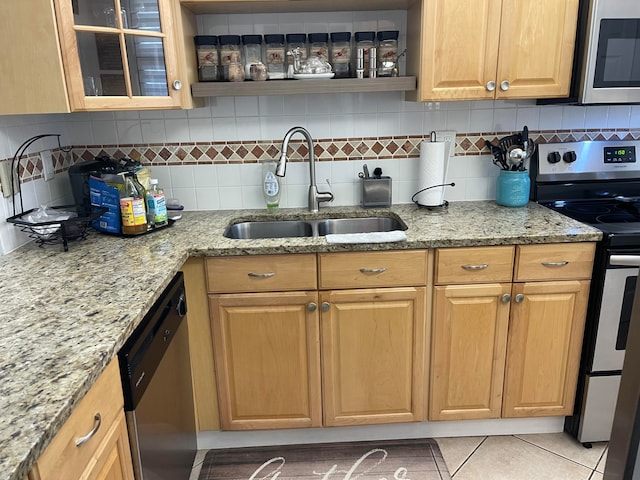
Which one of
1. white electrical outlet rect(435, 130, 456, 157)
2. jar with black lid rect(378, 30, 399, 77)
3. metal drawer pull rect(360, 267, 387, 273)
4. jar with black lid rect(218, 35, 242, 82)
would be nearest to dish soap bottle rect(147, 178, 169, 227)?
jar with black lid rect(218, 35, 242, 82)

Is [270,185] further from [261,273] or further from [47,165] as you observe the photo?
[47,165]

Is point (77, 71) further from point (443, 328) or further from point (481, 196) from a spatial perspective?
point (481, 196)

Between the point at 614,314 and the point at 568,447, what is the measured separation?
1.98 feet

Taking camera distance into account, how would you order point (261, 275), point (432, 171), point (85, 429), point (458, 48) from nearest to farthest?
1. point (85, 429)
2. point (261, 275)
3. point (458, 48)
4. point (432, 171)

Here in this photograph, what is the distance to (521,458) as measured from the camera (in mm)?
1979

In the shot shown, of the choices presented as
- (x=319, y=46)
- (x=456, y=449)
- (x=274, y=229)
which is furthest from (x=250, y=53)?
(x=456, y=449)

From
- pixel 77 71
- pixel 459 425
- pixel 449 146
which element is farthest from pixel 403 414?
pixel 77 71

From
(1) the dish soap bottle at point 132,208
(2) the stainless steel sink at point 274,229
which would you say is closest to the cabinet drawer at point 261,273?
(1) the dish soap bottle at point 132,208

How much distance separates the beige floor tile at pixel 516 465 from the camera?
74.2 inches

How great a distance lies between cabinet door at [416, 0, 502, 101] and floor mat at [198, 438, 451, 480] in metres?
1.45

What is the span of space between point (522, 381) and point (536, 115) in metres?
1.22

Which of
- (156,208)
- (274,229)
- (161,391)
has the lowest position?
(161,391)

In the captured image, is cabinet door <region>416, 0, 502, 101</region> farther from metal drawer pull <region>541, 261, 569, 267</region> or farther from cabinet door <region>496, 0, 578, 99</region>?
metal drawer pull <region>541, 261, 569, 267</region>

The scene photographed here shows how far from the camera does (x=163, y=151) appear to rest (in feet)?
7.52
